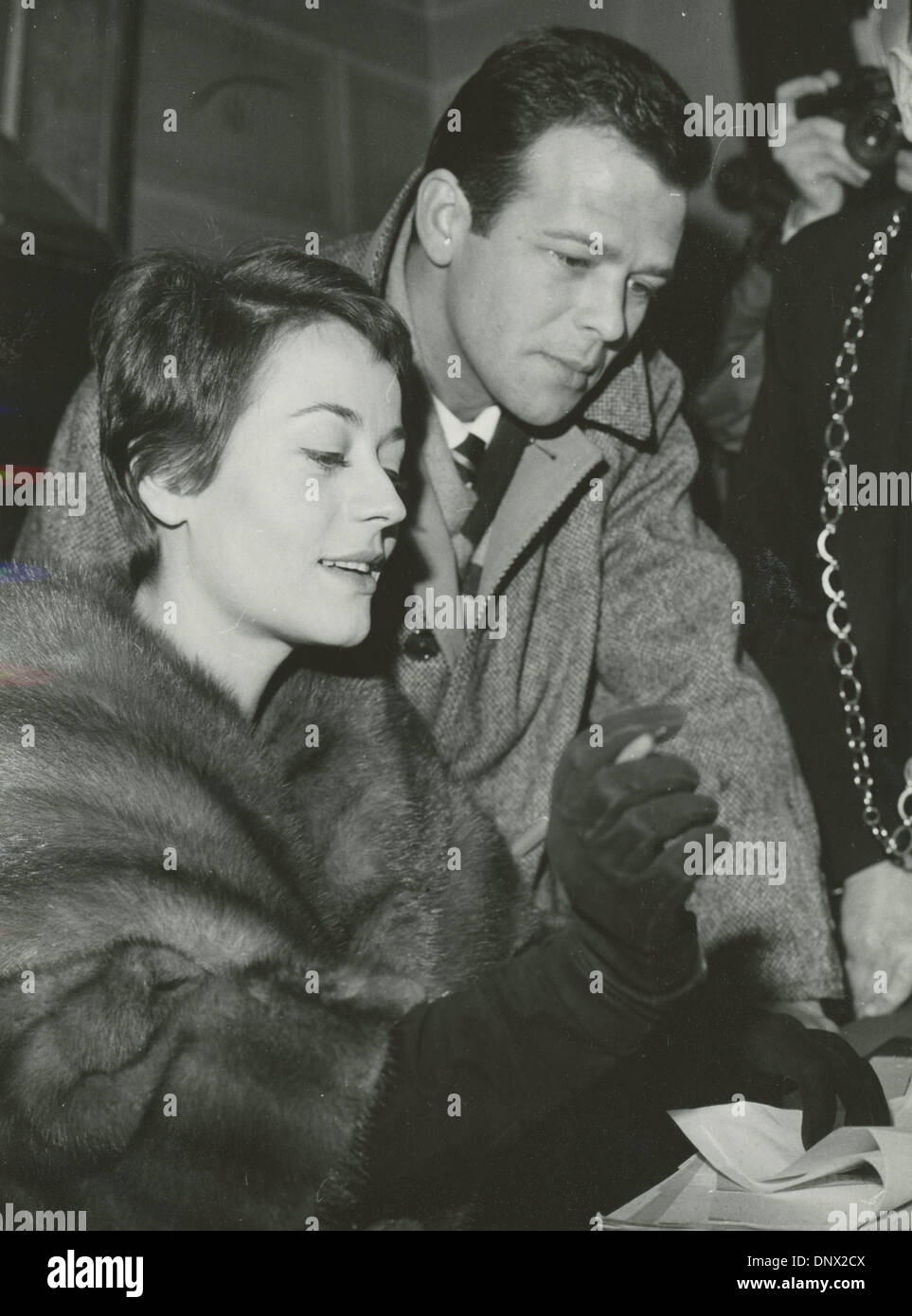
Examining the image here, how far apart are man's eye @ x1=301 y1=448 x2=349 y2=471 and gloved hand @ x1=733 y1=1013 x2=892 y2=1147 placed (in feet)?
2.42

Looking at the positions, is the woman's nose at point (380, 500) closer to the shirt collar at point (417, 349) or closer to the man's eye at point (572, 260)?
the shirt collar at point (417, 349)

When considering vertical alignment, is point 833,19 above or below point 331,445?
above

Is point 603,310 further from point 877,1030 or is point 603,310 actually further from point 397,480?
point 877,1030

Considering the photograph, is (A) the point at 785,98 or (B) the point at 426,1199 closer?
(B) the point at 426,1199

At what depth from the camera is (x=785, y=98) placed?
1570 mm

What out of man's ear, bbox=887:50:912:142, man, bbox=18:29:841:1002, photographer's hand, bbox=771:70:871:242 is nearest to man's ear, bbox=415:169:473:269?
man, bbox=18:29:841:1002

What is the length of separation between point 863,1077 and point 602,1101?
0.95 feet

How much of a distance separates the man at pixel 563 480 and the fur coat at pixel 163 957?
0.26 m

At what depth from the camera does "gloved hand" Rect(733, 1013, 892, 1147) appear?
1.30 m

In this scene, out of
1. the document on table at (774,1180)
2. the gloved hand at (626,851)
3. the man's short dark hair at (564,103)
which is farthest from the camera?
the man's short dark hair at (564,103)

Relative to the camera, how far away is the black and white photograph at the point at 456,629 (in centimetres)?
106

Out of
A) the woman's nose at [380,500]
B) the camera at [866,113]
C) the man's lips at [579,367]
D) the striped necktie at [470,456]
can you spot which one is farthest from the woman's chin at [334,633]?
the camera at [866,113]
